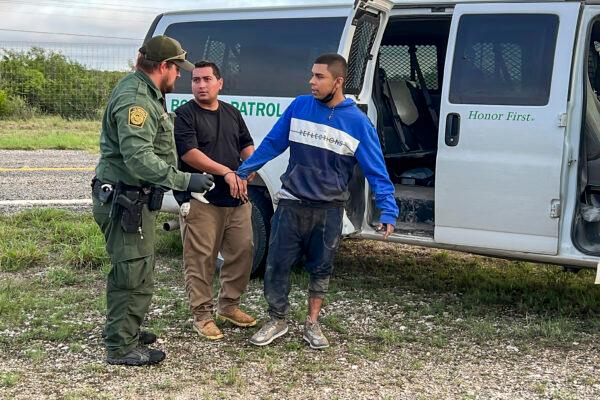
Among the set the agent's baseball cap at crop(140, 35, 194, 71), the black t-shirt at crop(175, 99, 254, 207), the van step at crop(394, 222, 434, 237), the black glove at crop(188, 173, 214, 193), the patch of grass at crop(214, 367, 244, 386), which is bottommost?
the patch of grass at crop(214, 367, 244, 386)

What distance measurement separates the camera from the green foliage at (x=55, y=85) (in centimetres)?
1967

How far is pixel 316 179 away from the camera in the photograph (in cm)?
442

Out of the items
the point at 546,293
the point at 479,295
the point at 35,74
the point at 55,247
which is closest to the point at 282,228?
the point at 479,295

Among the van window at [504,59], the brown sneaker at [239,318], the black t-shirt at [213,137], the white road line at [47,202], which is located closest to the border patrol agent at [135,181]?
the black t-shirt at [213,137]

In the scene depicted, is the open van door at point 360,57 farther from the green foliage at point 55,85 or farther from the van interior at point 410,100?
the green foliage at point 55,85

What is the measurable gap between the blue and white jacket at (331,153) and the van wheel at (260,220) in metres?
1.39

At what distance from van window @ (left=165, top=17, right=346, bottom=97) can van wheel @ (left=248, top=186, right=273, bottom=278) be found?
0.78m

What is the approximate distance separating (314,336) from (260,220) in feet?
4.92

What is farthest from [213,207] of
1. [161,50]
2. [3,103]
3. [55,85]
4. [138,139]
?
[55,85]

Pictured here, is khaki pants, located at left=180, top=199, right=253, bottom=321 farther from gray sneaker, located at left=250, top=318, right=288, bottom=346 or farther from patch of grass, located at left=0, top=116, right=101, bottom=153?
patch of grass, located at left=0, top=116, right=101, bottom=153

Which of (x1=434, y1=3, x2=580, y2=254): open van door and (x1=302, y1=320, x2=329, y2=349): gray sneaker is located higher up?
(x1=434, y1=3, x2=580, y2=254): open van door

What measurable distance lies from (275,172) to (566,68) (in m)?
2.21

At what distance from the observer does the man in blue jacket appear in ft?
14.4

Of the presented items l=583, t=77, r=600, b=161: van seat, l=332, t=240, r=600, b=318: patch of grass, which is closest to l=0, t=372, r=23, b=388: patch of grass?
l=332, t=240, r=600, b=318: patch of grass
